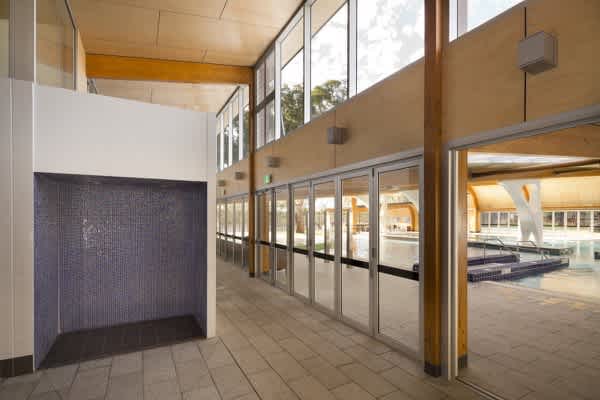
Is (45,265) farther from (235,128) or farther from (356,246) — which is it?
(235,128)

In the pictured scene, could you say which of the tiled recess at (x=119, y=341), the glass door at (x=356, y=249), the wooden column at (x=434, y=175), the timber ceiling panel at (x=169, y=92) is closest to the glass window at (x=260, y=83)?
the timber ceiling panel at (x=169, y=92)

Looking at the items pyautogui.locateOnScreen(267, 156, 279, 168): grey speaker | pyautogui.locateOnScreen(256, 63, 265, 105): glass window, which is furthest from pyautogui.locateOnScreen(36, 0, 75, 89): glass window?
pyautogui.locateOnScreen(256, 63, 265, 105): glass window

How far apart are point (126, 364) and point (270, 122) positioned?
19.2 feet

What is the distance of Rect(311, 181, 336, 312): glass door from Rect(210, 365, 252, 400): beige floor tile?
2.15m

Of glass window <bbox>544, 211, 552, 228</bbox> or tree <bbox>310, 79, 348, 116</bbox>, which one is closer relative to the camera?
tree <bbox>310, 79, 348, 116</bbox>

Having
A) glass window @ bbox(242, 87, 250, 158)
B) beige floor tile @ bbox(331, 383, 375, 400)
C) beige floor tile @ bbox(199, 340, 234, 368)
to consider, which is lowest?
beige floor tile @ bbox(199, 340, 234, 368)

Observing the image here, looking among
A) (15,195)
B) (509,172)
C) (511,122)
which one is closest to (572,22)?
(511,122)

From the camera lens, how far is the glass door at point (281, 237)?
6.92m

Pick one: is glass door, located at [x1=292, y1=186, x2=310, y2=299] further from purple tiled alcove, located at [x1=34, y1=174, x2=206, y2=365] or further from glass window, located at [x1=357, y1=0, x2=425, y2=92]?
glass window, located at [x1=357, y1=0, x2=425, y2=92]

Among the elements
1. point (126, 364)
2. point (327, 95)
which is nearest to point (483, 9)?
point (327, 95)

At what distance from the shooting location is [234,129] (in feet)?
37.6

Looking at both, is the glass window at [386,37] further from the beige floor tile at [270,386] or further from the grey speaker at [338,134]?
the beige floor tile at [270,386]

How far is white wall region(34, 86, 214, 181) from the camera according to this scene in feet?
11.6

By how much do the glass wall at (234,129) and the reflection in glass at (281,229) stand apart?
2799 mm
